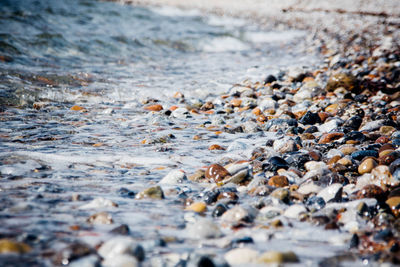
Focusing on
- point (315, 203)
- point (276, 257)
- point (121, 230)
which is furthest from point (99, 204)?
point (315, 203)

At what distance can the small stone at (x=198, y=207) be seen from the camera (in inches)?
81.3

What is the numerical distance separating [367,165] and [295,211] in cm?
83

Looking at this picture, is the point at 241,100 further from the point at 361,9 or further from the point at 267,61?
the point at 361,9

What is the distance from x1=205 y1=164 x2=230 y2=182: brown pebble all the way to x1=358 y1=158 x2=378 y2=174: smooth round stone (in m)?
1.01

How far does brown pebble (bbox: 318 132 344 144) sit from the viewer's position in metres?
3.11

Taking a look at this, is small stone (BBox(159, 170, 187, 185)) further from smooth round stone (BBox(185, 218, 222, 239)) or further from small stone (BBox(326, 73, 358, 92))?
small stone (BBox(326, 73, 358, 92))

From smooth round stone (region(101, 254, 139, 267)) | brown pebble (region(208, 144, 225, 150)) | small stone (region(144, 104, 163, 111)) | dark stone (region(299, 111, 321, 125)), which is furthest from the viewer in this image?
small stone (region(144, 104, 163, 111))

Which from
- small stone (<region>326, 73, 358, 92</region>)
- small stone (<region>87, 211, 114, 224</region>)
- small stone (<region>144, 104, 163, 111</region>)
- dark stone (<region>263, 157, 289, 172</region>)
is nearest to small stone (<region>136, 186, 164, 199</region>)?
small stone (<region>87, 211, 114, 224</region>)

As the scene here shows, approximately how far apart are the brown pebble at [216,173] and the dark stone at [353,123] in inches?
66.8

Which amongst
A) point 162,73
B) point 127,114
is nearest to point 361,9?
point 162,73

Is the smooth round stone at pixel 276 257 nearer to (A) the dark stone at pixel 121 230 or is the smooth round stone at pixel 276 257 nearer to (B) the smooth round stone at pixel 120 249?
(B) the smooth round stone at pixel 120 249

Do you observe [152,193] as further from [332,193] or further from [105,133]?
[105,133]

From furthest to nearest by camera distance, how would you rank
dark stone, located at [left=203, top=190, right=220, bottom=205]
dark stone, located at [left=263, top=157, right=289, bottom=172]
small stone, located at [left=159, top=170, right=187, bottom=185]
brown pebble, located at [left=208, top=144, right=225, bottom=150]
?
brown pebble, located at [left=208, top=144, right=225, bottom=150]
dark stone, located at [left=263, top=157, right=289, bottom=172]
small stone, located at [left=159, top=170, right=187, bottom=185]
dark stone, located at [left=203, top=190, right=220, bottom=205]

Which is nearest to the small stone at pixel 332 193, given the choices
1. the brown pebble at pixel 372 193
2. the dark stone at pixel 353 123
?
the brown pebble at pixel 372 193
